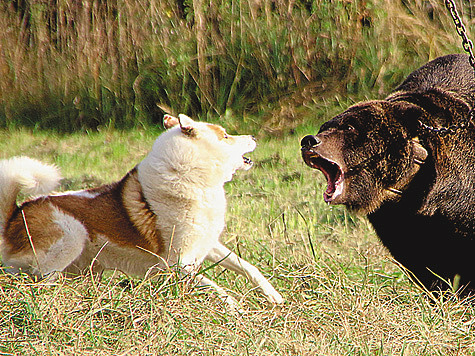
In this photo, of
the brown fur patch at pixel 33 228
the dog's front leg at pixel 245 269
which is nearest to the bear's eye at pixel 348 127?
the dog's front leg at pixel 245 269

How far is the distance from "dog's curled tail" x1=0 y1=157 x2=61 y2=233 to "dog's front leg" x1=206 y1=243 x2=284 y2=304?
88 cm

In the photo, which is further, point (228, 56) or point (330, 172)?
point (228, 56)

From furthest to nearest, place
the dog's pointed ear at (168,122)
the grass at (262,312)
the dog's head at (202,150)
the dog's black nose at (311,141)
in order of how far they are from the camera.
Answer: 1. the dog's pointed ear at (168,122)
2. the dog's head at (202,150)
3. the dog's black nose at (311,141)
4. the grass at (262,312)

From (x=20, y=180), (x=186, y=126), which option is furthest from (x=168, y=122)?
(x=20, y=180)

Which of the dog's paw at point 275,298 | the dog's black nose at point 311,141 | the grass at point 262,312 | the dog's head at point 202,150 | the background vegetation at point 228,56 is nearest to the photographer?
the grass at point 262,312

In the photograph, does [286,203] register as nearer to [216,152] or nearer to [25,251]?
[216,152]

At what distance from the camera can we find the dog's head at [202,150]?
3.45 meters

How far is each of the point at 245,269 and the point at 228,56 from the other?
14.4 ft

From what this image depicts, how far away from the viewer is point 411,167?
2920mm

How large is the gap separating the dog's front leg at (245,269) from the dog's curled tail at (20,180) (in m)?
0.88

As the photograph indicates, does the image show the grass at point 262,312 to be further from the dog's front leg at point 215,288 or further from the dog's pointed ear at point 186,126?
the dog's pointed ear at point 186,126

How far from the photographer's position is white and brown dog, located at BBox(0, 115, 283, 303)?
338 centimetres

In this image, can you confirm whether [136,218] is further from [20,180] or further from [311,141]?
[311,141]

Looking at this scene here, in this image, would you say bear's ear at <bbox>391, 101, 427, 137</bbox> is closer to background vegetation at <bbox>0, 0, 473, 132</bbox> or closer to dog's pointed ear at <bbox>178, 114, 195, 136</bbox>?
dog's pointed ear at <bbox>178, 114, 195, 136</bbox>
